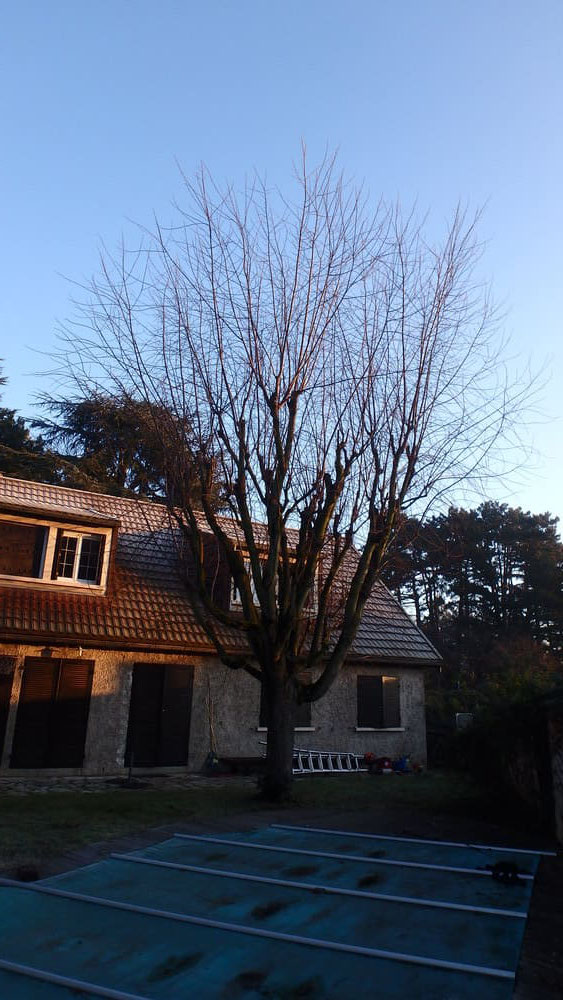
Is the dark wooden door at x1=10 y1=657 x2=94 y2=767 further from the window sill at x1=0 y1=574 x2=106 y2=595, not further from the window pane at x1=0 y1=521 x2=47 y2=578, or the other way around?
the window pane at x1=0 y1=521 x2=47 y2=578

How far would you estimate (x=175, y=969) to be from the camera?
4391 millimetres

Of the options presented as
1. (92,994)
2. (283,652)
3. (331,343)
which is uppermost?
(331,343)

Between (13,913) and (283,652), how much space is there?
634 cm

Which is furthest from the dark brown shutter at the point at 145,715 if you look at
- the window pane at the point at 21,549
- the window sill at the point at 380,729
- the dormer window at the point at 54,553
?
the window sill at the point at 380,729

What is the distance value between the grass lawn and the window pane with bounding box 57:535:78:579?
5.11 m

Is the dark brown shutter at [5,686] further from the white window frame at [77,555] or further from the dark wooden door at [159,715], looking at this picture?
the dark wooden door at [159,715]

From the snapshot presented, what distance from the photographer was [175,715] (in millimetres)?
Result: 15391

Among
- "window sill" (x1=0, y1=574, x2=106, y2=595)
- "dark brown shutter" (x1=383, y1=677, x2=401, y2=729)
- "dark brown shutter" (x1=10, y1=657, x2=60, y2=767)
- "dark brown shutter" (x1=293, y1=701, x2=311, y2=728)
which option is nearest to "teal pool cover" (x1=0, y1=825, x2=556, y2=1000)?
"dark brown shutter" (x1=10, y1=657, x2=60, y2=767)

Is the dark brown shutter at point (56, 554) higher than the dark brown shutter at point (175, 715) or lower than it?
higher

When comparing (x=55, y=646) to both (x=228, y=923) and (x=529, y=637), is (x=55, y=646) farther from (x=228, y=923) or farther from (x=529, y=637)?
(x=529, y=637)

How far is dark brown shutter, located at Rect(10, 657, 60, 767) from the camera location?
13.6m

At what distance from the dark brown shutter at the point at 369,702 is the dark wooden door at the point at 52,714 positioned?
24.2ft

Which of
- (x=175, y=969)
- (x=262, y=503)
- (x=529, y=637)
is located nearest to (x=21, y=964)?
(x=175, y=969)

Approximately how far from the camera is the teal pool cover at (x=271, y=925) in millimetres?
4172
